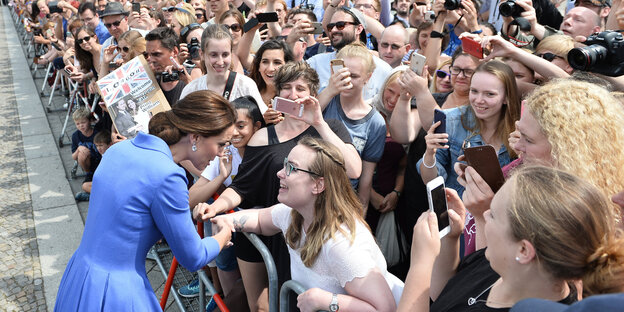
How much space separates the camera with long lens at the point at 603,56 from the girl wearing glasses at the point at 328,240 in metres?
1.48

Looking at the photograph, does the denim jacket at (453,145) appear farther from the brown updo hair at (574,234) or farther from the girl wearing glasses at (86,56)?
the girl wearing glasses at (86,56)

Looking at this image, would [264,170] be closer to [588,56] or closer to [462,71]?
[462,71]

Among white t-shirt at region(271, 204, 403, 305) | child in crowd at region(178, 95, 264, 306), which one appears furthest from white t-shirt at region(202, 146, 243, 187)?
white t-shirt at region(271, 204, 403, 305)

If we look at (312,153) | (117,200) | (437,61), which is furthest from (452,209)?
(437,61)

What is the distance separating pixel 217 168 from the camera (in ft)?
10.8

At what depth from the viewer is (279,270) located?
2.78 meters

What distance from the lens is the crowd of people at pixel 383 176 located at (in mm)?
1510

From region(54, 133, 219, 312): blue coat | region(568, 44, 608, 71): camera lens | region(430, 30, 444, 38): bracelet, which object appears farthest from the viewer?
region(430, 30, 444, 38): bracelet

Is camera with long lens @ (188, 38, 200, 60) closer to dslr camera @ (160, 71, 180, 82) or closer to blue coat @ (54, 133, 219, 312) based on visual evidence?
dslr camera @ (160, 71, 180, 82)

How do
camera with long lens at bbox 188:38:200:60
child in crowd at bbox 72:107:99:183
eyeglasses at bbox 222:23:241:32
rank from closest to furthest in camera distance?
camera with long lens at bbox 188:38:200:60
eyeglasses at bbox 222:23:241:32
child in crowd at bbox 72:107:99:183

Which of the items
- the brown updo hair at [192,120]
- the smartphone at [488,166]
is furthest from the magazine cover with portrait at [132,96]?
the smartphone at [488,166]

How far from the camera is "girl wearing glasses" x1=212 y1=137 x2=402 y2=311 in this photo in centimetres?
210

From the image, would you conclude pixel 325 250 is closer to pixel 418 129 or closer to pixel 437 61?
pixel 418 129

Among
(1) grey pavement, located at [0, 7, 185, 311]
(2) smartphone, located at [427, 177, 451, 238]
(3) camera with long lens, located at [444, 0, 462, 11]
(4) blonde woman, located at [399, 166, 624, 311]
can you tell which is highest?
(4) blonde woman, located at [399, 166, 624, 311]
